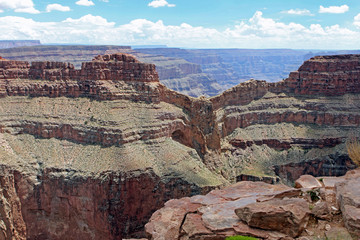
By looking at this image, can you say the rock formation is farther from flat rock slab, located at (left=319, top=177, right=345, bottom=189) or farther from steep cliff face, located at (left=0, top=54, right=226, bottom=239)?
steep cliff face, located at (left=0, top=54, right=226, bottom=239)

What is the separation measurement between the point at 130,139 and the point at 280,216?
3363 centimetres

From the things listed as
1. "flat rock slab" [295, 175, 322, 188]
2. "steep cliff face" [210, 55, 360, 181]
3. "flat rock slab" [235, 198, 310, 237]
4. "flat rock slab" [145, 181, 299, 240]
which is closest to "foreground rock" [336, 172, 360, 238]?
"flat rock slab" [235, 198, 310, 237]

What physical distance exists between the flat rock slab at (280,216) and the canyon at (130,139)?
2787cm

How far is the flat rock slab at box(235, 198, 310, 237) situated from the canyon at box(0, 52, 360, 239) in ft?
91.4

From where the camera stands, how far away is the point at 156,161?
153ft

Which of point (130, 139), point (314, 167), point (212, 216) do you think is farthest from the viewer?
point (314, 167)

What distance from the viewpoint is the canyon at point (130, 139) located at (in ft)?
143

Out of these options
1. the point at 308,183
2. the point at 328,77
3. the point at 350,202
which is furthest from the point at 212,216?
the point at 328,77

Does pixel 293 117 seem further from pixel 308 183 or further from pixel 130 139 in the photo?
pixel 308 183

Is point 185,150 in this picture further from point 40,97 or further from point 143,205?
point 40,97

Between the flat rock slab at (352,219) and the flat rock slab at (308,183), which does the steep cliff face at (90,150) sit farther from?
the flat rock slab at (352,219)

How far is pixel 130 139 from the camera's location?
47.5m

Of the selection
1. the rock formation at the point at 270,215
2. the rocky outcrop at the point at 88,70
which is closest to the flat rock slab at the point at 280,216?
the rock formation at the point at 270,215

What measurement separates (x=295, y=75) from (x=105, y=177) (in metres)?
53.7
